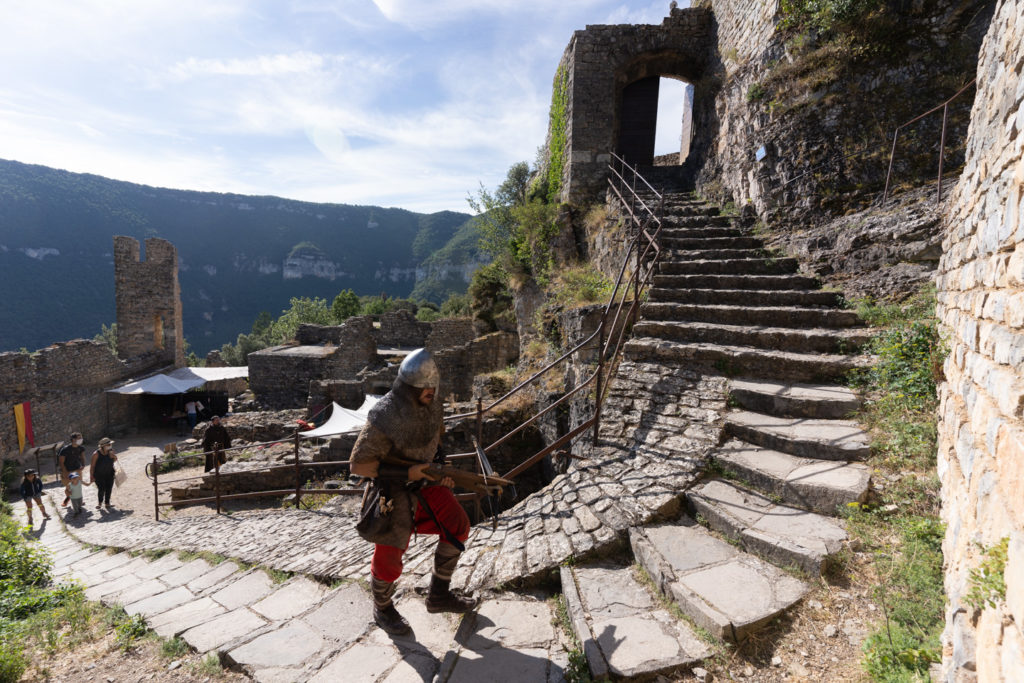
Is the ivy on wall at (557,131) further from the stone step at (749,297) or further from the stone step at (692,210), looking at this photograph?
the stone step at (749,297)

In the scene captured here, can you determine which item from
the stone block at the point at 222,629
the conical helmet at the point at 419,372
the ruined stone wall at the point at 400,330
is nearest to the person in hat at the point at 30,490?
the stone block at the point at 222,629

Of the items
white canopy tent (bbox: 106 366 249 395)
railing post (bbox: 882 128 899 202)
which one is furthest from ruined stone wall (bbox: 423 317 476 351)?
railing post (bbox: 882 128 899 202)

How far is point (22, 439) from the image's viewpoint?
12195mm

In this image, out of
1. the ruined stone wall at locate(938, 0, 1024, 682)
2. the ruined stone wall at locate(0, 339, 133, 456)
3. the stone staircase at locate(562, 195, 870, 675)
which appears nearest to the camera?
the ruined stone wall at locate(938, 0, 1024, 682)

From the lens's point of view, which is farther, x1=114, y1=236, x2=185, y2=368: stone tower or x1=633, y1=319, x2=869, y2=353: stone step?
x1=114, y1=236, x2=185, y2=368: stone tower

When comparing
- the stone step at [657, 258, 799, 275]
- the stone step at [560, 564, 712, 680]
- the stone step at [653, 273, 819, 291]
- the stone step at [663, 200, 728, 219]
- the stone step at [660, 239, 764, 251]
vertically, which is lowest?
the stone step at [560, 564, 712, 680]

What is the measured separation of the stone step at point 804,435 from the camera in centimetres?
331

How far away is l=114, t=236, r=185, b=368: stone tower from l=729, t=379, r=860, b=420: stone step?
71.4 feet

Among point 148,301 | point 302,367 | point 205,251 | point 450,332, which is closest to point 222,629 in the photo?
point 302,367

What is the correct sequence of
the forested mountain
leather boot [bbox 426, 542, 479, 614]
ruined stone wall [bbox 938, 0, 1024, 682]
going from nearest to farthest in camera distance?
ruined stone wall [bbox 938, 0, 1024, 682], leather boot [bbox 426, 542, 479, 614], the forested mountain

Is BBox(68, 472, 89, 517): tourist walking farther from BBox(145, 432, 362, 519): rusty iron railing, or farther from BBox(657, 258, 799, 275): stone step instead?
BBox(657, 258, 799, 275): stone step

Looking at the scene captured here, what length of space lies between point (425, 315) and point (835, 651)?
110 feet

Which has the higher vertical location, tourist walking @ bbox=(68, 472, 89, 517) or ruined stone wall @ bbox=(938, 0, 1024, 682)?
ruined stone wall @ bbox=(938, 0, 1024, 682)

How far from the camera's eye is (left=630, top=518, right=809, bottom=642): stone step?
7.02 feet
